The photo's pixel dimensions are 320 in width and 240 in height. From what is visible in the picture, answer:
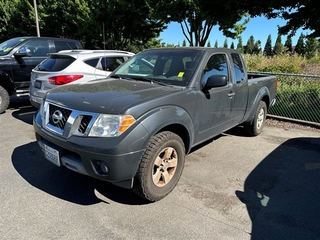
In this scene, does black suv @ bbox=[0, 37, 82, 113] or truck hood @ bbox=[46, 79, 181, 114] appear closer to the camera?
truck hood @ bbox=[46, 79, 181, 114]

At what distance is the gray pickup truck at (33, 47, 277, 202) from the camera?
2.48 meters

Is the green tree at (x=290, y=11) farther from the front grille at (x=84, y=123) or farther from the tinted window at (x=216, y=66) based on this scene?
the front grille at (x=84, y=123)

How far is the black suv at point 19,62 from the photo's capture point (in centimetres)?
662

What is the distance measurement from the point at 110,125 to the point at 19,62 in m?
5.70

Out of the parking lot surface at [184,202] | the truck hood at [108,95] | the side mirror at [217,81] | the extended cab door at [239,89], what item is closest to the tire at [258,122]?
the extended cab door at [239,89]

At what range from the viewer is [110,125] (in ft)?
8.14

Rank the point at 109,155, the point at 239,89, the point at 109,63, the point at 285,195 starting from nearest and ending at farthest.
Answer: the point at 109,155 < the point at 285,195 < the point at 239,89 < the point at 109,63

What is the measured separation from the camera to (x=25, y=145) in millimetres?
4527

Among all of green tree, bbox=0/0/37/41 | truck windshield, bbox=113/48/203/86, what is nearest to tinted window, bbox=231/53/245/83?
truck windshield, bbox=113/48/203/86

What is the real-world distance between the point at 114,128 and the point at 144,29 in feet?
53.2

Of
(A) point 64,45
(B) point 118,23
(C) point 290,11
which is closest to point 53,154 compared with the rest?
(A) point 64,45

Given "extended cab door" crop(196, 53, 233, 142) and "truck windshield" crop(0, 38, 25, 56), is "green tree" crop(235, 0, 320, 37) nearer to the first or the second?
"extended cab door" crop(196, 53, 233, 142)

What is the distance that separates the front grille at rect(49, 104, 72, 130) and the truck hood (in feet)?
0.22

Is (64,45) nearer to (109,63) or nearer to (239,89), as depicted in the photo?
(109,63)
